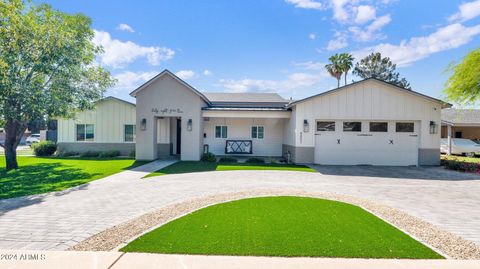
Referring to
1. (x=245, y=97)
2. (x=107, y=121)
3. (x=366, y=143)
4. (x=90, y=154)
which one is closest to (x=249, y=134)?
(x=245, y=97)

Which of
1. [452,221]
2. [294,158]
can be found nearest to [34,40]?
[294,158]

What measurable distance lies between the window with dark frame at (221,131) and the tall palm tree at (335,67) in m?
23.7

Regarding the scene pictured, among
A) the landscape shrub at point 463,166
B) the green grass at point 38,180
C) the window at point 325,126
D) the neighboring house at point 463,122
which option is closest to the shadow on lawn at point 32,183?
the green grass at point 38,180

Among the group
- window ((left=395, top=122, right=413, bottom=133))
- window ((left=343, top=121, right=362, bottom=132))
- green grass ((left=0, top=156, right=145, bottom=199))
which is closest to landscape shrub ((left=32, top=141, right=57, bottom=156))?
green grass ((left=0, top=156, right=145, bottom=199))

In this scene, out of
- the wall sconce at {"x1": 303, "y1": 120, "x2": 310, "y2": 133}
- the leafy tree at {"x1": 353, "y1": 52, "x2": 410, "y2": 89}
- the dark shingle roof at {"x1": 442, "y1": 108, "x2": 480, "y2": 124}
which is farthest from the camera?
the leafy tree at {"x1": 353, "y1": 52, "x2": 410, "y2": 89}

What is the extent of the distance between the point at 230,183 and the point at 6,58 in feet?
34.9

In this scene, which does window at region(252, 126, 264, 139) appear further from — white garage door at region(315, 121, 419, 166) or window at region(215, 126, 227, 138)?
white garage door at region(315, 121, 419, 166)

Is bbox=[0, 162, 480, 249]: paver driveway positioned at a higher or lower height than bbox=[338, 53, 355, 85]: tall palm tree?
lower

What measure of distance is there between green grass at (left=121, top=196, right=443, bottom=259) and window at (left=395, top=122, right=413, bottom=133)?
1092 cm

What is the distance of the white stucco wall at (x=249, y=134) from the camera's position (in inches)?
728

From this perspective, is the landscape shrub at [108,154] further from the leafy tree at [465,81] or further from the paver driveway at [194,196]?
the leafy tree at [465,81]

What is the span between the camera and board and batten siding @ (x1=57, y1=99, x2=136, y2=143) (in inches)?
735

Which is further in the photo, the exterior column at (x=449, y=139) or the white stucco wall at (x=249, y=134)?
the exterior column at (x=449, y=139)

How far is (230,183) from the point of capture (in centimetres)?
933
